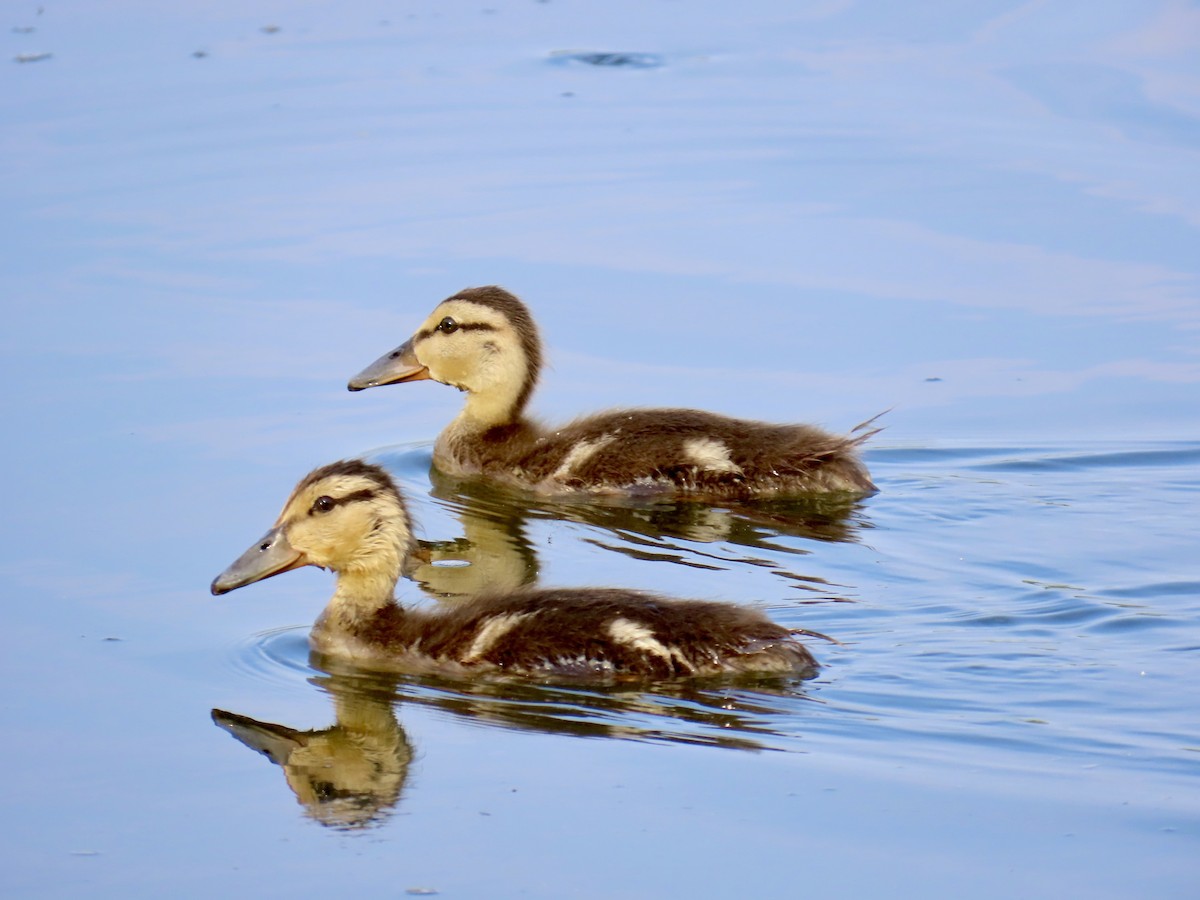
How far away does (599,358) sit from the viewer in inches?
436

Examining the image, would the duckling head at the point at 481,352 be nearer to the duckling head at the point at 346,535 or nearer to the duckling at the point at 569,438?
the duckling at the point at 569,438

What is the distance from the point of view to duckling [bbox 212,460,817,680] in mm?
7020

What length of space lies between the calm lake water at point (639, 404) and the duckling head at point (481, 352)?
1.14ft

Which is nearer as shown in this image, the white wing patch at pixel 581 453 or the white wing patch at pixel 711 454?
the white wing patch at pixel 711 454

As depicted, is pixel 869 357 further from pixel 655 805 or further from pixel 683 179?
pixel 655 805

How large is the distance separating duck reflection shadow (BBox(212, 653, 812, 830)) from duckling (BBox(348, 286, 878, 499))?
2493 mm

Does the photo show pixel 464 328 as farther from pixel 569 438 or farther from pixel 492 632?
pixel 492 632

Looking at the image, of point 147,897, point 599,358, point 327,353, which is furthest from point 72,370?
point 147,897

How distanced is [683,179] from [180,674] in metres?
7.37

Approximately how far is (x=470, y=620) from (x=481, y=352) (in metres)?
3.46

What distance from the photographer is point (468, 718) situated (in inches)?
268

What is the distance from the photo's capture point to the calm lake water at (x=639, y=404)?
5.97 m

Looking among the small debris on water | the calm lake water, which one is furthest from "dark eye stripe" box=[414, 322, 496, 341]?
the small debris on water

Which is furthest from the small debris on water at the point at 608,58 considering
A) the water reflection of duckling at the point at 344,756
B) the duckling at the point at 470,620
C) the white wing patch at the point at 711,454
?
the water reflection of duckling at the point at 344,756
